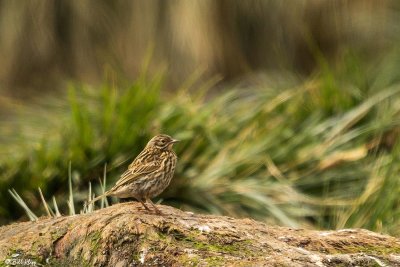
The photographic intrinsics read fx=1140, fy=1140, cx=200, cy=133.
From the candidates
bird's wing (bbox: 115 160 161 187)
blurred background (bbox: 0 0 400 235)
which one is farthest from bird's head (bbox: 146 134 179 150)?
blurred background (bbox: 0 0 400 235)

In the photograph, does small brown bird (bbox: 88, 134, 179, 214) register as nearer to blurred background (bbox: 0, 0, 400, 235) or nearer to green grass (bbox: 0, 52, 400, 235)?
blurred background (bbox: 0, 0, 400, 235)

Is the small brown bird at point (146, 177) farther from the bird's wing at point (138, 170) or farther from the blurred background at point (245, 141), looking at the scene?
the blurred background at point (245, 141)

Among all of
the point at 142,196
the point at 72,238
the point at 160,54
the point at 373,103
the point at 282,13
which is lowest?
the point at 72,238

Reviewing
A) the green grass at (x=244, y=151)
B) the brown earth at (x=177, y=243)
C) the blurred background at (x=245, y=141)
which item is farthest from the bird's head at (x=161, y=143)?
the green grass at (x=244, y=151)

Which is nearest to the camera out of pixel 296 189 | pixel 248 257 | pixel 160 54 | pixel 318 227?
pixel 248 257

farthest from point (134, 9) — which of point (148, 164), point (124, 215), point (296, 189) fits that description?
point (124, 215)

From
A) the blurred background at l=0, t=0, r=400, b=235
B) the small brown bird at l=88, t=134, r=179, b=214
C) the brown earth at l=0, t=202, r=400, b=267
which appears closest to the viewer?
the brown earth at l=0, t=202, r=400, b=267

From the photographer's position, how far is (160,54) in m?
11.7

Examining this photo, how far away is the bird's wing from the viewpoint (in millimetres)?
5043

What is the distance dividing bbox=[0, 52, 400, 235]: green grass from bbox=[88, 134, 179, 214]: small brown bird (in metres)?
1.51

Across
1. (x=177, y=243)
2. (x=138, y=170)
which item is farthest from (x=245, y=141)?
(x=177, y=243)

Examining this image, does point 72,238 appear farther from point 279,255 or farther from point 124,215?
point 279,255

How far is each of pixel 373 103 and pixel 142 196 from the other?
378 cm

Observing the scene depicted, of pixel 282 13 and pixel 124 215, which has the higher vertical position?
pixel 282 13
